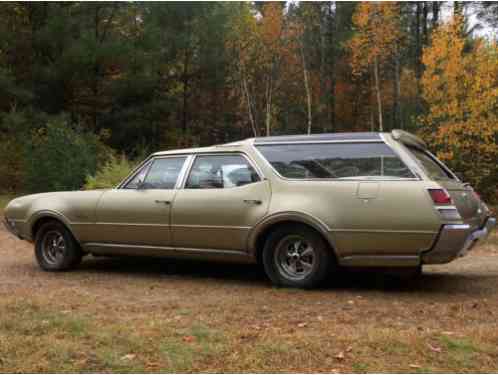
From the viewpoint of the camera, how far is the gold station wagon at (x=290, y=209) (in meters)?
5.77

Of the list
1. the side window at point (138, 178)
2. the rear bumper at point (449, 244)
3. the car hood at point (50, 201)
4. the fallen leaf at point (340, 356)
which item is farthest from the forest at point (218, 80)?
the fallen leaf at point (340, 356)

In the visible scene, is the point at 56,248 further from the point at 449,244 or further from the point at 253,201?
the point at 449,244

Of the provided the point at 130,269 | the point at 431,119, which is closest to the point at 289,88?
the point at 431,119

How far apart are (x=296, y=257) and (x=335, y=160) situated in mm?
1093

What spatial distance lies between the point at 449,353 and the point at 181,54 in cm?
3358

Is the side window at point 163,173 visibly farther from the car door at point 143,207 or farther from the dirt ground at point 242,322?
the dirt ground at point 242,322

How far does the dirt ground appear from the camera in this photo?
155 inches

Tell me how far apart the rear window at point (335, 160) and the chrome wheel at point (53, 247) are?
310 cm

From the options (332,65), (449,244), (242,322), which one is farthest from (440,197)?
(332,65)

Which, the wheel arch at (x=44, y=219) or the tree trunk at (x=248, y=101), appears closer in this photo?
the wheel arch at (x=44, y=219)

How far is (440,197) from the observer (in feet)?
18.5

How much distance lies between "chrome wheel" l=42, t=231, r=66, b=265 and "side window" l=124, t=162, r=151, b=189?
123cm

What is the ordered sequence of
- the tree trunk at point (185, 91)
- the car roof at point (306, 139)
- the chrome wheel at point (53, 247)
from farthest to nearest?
the tree trunk at point (185, 91) < the chrome wheel at point (53, 247) < the car roof at point (306, 139)

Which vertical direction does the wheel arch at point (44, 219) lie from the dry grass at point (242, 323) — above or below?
above
